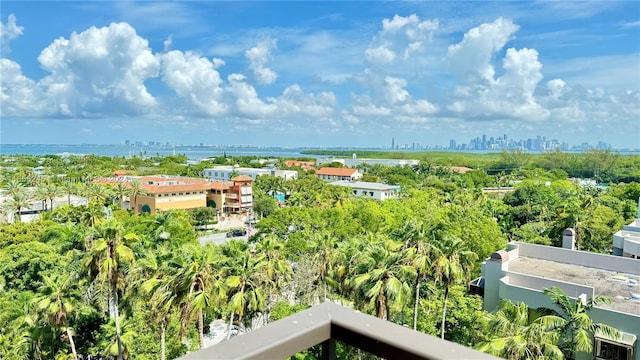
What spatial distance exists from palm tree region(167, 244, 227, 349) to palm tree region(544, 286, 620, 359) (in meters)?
7.40

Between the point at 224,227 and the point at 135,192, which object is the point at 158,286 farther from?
the point at 135,192

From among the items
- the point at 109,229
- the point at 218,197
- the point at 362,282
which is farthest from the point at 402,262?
the point at 218,197

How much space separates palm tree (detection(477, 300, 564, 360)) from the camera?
784 cm

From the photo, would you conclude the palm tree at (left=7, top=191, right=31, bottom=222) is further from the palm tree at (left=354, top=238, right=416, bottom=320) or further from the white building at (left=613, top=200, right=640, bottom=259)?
the white building at (left=613, top=200, right=640, bottom=259)

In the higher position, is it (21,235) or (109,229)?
(109,229)

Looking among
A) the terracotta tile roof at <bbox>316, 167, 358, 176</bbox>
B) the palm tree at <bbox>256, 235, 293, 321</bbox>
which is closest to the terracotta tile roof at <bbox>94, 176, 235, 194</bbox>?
the terracotta tile roof at <bbox>316, 167, 358, 176</bbox>

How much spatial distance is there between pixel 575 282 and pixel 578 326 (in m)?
3.29

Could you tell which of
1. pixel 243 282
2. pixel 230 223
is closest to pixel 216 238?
pixel 230 223

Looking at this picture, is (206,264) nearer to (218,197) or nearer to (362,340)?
(362,340)

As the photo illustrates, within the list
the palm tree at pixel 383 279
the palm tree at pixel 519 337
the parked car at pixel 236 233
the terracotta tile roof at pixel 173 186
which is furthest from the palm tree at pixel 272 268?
the terracotta tile roof at pixel 173 186

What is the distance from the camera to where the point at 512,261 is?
44.7ft

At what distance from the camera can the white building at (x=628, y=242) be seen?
14.6 meters

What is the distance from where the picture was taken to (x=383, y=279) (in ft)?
33.4

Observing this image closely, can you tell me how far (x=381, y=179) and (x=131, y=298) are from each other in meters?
47.6
